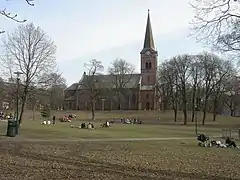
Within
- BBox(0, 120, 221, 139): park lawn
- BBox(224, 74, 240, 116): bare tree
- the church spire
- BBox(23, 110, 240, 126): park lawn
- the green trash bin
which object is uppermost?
the church spire

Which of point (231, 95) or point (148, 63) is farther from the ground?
point (148, 63)

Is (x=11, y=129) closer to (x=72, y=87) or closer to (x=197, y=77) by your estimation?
(x=197, y=77)

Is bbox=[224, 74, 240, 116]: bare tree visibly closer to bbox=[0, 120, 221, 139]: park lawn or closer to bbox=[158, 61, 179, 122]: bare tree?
bbox=[158, 61, 179, 122]: bare tree

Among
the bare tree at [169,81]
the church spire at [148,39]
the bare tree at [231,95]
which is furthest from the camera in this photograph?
the church spire at [148,39]

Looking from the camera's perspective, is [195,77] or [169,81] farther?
[169,81]

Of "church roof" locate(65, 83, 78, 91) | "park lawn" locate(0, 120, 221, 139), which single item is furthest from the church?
"park lawn" locate(0, 120, 221, 139)

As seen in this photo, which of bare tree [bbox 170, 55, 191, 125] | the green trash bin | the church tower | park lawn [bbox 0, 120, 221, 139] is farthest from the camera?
the church tower

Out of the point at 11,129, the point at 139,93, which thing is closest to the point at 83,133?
the point at 11,129

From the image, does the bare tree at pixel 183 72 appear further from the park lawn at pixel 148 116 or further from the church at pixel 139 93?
the church at pixel 139 93

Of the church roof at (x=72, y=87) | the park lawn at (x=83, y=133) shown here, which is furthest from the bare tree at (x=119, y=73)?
the park lawn at (x=83, y=133)

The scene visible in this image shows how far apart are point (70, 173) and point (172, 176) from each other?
3.16 m

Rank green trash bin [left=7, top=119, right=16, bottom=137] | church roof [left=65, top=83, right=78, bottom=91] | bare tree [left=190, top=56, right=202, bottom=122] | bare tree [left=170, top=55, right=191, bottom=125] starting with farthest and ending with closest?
church roof [left=65, top=83, right=78, bottom=91]
bare tree [left=170, top=55, right=191, bottom=125]
bare tree [left=190, top=56, right=202, bottom=122]
green trash bin [left=7, top=119, right=16, bottom=137]

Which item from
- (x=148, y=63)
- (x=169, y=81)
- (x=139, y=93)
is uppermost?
(x=148, y=63)

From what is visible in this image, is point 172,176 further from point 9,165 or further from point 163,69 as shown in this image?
point 163,69
